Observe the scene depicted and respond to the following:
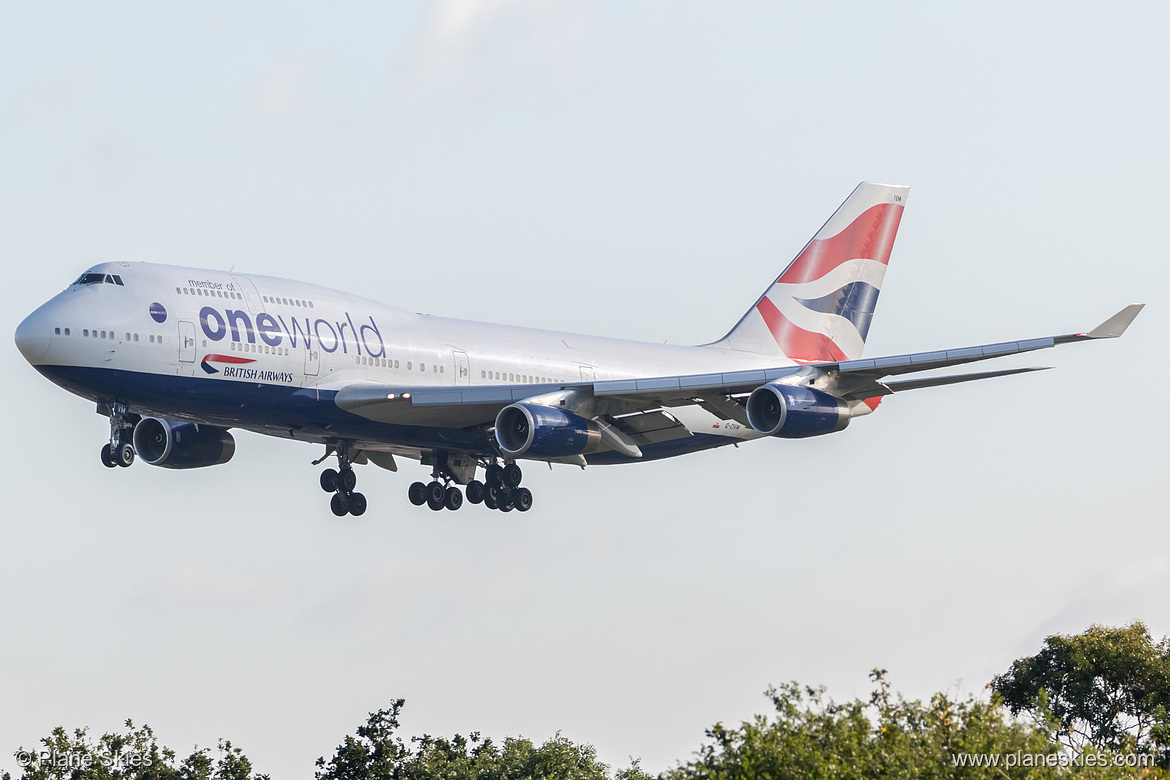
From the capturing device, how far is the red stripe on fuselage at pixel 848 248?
189ft

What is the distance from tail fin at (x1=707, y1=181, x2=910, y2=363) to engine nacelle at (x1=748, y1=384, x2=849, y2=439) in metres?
14.0

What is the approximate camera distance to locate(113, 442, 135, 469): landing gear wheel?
40.9m

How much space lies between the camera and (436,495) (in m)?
48.8

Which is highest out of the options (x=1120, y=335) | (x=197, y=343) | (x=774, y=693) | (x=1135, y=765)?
(x=197, y=343)

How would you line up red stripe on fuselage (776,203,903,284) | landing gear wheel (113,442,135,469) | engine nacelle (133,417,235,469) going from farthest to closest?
red stripe on fuselage (776,203,903,284), engine nacelle (133,417,235,469), landing gear wheel (113,442,135,469)

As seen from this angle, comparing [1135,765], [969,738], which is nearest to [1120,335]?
[1135,765]

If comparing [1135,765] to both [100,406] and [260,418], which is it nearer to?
[260,418]

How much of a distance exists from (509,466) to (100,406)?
1267cm

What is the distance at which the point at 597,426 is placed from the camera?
145ft

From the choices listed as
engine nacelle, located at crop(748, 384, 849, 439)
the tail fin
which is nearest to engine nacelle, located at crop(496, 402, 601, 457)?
engine nacelle, located at crop(748, 384, 849, 439)

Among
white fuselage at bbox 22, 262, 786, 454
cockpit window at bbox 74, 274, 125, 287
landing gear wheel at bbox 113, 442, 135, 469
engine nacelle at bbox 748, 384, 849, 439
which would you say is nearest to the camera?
white fuselage at bbox 22, 262, 786, 454

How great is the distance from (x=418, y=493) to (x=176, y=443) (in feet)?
23.8

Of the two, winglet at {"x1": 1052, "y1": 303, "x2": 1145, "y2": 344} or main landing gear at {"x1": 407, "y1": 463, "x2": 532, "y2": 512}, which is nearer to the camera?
winglet at {"x1": 1052, "y1": 303, "x2": 1145, "y2": 344}

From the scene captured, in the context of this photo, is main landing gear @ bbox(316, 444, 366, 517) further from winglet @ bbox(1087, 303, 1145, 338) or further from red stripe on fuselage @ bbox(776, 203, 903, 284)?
winglet @ bbox(1087, 303, 1145, 338)
